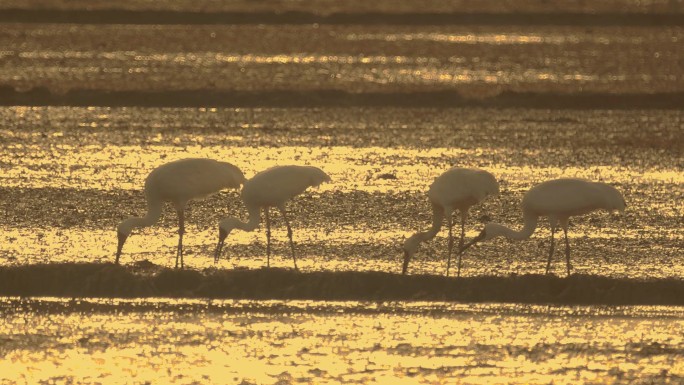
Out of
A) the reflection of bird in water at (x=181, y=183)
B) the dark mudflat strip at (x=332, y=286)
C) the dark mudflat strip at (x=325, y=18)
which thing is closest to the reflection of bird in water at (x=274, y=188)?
the reflection of bird in water at (x=181, y=183)

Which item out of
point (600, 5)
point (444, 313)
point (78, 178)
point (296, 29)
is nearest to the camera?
point (444, 313)

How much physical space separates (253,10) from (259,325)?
29376 mm

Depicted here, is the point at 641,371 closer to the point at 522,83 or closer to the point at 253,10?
the point at 522,83

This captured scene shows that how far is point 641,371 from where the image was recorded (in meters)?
11.1

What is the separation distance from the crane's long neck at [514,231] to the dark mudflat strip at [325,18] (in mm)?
24505

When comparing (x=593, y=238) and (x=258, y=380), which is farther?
(x=593, y=238)

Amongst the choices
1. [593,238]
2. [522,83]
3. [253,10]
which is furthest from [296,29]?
[593,238]

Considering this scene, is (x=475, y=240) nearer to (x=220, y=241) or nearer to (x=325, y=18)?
(x=220, y=241)

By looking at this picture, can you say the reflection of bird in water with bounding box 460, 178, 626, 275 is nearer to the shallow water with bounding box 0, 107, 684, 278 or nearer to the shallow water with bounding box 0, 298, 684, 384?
the shallow water with bounding box 0, 107, 684, 278

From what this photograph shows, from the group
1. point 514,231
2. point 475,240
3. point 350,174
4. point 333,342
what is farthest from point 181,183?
point 350,174

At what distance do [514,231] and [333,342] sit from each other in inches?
128

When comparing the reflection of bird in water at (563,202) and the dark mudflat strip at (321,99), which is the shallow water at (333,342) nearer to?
the reflection of bird in water at (563,202)

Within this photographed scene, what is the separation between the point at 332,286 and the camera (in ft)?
44.1

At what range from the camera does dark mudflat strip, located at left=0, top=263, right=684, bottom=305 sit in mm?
13258
